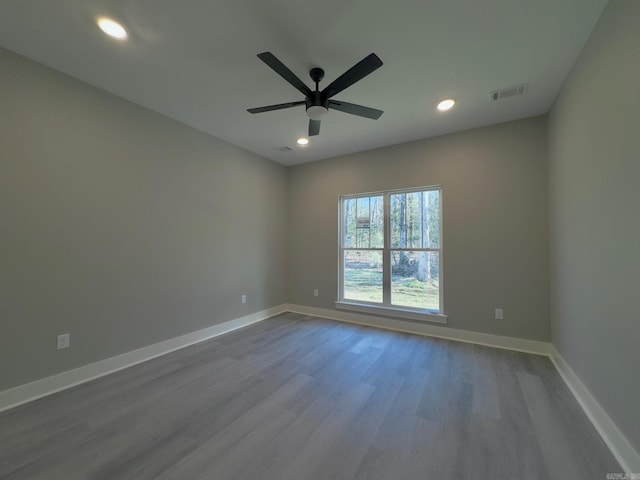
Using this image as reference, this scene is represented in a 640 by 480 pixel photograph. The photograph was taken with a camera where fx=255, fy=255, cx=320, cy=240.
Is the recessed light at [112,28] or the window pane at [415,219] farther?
the window pane at [415,219]

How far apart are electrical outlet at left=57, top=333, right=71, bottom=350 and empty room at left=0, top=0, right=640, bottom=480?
0.13ft

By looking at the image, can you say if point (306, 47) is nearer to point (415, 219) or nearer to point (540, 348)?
point (415, 219)

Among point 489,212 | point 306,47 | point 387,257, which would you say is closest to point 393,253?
point 387,257

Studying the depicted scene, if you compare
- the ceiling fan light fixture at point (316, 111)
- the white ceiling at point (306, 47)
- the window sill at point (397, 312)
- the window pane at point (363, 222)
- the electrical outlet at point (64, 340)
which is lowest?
the window sill at point (397, 312)

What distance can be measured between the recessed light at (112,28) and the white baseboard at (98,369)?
2.80m

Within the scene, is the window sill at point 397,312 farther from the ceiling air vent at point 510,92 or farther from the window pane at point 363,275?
the ceiling air vent at point 510,92

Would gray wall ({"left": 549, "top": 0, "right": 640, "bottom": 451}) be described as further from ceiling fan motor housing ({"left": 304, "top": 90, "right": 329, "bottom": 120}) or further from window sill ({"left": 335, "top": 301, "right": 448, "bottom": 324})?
ceiling fan motor housing ({"left": 304, "top": 90, "right": 329, "bottom": 120})

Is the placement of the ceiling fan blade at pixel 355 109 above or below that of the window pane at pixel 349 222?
above

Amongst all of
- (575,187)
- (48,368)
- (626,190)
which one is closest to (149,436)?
(48,368)

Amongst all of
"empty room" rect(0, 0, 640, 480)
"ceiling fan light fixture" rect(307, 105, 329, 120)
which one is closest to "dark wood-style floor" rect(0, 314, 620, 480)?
"empty room" rect(0, 0, 640, 480)

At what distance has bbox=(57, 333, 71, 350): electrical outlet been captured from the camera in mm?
2233

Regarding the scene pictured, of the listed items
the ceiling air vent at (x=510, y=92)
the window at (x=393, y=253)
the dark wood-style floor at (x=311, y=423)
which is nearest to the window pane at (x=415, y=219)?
the window at (x=393, y=253)

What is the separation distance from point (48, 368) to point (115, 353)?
1.56ft

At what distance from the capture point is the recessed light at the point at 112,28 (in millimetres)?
1754
